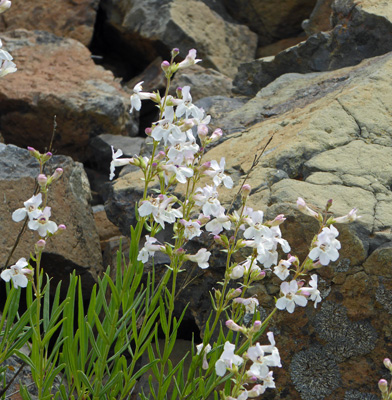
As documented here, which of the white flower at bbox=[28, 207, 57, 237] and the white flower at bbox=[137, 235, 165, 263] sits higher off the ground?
the white flower at bbox=[28, 207, 57, 237]

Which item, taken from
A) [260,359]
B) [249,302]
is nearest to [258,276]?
[249,302]

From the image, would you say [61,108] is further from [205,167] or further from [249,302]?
[249,302]

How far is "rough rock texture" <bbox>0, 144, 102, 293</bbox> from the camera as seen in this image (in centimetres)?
467

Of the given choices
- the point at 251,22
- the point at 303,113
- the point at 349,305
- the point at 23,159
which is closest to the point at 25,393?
the point at 349,305

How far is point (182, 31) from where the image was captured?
806 cm

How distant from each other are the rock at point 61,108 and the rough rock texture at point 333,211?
2.01 meters

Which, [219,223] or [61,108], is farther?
[61,108]

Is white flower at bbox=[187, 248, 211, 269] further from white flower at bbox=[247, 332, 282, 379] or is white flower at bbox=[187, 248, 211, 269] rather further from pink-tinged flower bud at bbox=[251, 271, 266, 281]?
white flower at bbox=[247, 332, 282, 379]

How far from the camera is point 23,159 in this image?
494 centimetres

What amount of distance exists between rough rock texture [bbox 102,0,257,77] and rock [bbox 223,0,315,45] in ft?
1.14

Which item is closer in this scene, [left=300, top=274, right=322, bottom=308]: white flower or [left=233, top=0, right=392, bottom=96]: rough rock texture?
[left=300, top=274, right=322, bottom=308]: white flower

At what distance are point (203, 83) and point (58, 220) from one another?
2.90 meters

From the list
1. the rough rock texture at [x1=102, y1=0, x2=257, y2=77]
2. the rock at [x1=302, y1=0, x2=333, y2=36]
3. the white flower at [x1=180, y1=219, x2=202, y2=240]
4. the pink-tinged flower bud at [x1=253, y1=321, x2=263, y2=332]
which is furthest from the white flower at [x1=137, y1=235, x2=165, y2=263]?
the rough rock texture at [x1=102, y1=0, x2=257, y2=77]

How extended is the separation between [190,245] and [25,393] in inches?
55.6
